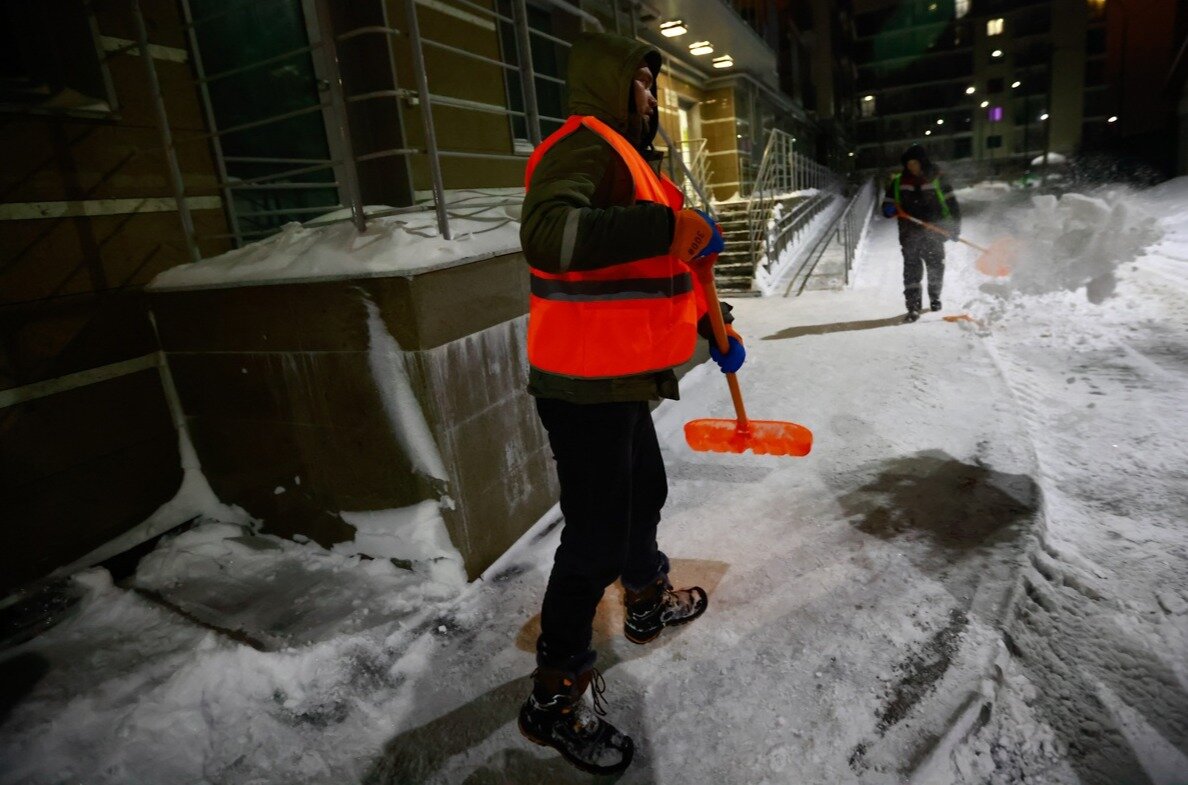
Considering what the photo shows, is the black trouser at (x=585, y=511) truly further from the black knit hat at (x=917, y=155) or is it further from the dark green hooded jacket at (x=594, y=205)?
the black knit hat at (x=917, y=155)

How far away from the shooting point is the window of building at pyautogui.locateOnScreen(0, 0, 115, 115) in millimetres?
2861

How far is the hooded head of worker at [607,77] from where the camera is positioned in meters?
1.83

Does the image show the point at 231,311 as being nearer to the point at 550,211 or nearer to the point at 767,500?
the point at 550,211

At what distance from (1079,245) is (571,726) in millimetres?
7484

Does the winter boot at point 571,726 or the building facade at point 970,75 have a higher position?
the building facade at point 970,75

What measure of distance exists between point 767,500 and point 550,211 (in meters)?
2.26

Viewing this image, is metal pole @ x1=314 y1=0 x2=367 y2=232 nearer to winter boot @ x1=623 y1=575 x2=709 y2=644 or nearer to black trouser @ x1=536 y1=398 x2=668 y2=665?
black trouser @ x1=536 y1=398 x2=668 y2=665

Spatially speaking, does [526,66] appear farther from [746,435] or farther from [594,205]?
[746,435]

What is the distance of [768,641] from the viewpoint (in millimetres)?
2305

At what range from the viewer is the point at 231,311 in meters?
2.98

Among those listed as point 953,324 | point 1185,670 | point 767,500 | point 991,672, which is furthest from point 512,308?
point 953,324

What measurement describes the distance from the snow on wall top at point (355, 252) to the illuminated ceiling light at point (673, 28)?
8776mm

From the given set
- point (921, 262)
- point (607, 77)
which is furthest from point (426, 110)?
point (921, 262)

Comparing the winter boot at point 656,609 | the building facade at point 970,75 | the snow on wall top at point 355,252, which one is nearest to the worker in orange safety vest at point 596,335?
the winter boot at point 656,609
